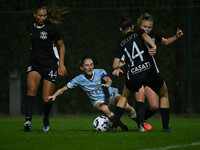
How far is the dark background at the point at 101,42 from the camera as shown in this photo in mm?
11141

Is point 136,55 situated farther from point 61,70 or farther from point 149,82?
point 61,70

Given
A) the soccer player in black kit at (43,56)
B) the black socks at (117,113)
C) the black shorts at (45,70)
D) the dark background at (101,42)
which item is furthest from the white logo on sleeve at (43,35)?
the dark background at (101,42)

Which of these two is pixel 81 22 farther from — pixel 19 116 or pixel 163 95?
pixel 163 95

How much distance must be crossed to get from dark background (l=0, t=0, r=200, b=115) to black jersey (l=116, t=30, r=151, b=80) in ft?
15.0

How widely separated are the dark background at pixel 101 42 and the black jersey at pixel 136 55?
4.57 m

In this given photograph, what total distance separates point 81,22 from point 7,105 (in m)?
2.70

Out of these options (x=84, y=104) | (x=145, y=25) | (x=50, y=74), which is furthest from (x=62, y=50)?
(x=84, y=104)

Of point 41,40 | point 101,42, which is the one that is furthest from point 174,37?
point 101,42

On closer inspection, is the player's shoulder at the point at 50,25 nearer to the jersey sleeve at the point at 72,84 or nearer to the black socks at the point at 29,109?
the jersey sleeve at the point at 72,84

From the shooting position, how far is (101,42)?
11430 mm

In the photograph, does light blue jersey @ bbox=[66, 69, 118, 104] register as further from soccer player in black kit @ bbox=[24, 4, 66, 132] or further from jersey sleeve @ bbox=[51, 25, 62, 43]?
jersey sleeve @ bbox=[51, 25, 62, 43]

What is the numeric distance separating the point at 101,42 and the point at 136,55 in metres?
5.00

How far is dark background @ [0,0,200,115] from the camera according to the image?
11141 millimetres

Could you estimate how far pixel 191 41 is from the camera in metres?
11.2
